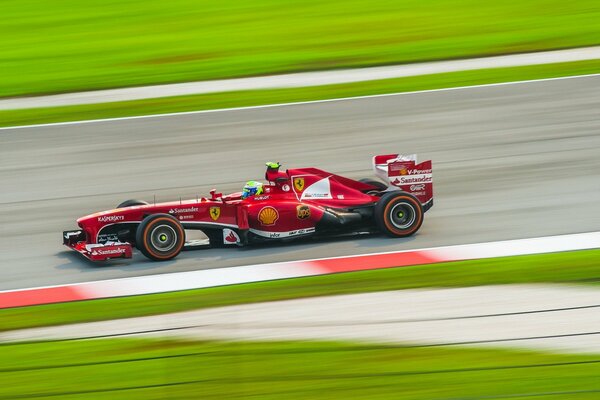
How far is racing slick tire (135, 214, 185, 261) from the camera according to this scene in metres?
10.4

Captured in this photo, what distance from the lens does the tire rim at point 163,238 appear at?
1046 cm

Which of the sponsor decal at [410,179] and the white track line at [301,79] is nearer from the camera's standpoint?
the sponsor decal at [410,179]

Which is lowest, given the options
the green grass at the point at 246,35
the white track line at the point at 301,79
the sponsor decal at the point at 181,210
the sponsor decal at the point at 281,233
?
the sponsor decal at the point at 281,233

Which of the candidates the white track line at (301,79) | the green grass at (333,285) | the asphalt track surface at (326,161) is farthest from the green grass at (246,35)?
the green grass at (333,285)

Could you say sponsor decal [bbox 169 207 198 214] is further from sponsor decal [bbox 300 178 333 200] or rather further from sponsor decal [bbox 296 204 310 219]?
sponsor decal [bbox 300 178 333 200]

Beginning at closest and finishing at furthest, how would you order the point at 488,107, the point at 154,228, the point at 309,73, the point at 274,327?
1. the point at 274,327
2. the point at 154,228
3. the point at 488,107
4. the point at 309,73

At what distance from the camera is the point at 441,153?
1452cm

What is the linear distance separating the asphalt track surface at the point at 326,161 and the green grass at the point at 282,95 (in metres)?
0.37

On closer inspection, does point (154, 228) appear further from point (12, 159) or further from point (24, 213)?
point (12, 159)

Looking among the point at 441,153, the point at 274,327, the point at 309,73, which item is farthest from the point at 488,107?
the point at 274,327

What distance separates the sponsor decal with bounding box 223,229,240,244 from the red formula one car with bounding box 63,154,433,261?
0.01 m

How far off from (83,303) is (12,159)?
220 inches

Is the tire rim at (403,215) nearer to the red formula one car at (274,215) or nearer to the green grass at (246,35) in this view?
the red formula one car at (274,215)

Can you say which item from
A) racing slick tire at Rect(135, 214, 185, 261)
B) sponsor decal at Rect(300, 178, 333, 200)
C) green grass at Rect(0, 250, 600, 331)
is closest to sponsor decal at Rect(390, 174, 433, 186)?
sponsor decal at Rect(300, 178, 333, 200)
